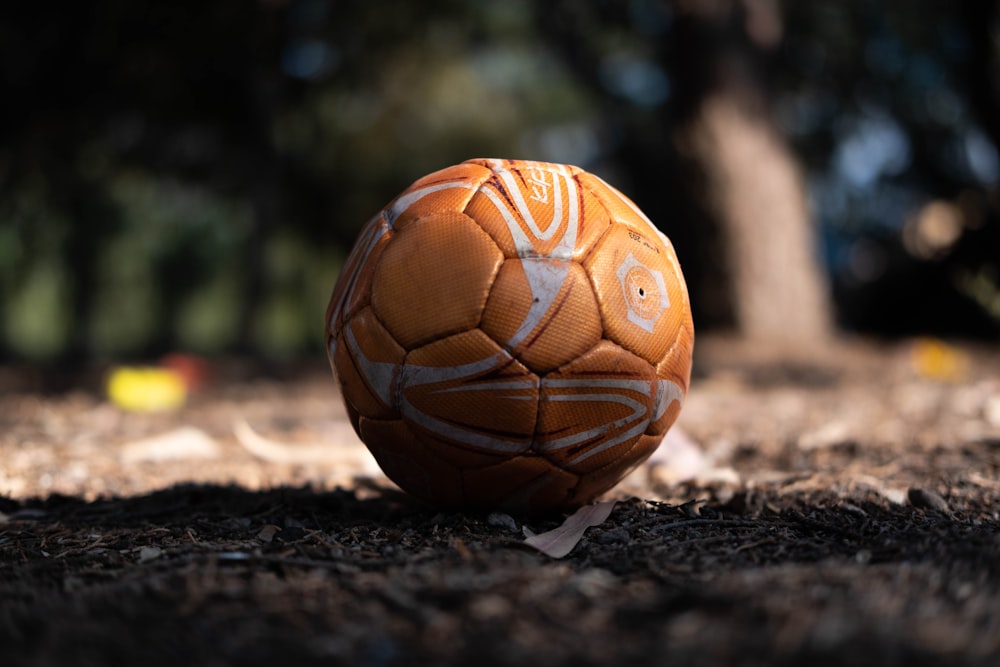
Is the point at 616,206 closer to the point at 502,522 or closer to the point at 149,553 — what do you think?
the point at 502,522

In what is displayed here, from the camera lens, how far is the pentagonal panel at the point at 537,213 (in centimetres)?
243

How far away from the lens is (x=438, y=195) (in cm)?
260

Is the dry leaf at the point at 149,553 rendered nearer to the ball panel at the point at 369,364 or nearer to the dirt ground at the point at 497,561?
the dirt ground at the point at 497,561

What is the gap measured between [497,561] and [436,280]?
783 mm

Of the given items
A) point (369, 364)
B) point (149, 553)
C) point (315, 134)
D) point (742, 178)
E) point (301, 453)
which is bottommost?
point (149, 553)

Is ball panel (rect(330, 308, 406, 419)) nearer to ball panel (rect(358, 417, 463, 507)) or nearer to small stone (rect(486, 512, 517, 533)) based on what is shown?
ball panel (rect(358, 417, 463, 507))

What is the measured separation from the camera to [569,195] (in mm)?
2584

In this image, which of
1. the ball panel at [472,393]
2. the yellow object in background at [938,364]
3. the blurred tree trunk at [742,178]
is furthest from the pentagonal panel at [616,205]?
the blurred tree trunk at [742,178]

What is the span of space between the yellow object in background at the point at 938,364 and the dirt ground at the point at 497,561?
2335 millimetres

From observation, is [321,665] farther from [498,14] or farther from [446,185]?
[498,14]

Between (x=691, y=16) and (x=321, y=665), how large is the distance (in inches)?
321

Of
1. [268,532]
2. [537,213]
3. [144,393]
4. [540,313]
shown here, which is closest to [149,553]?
[268,532]

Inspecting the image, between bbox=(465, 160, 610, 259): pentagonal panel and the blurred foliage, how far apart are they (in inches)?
237

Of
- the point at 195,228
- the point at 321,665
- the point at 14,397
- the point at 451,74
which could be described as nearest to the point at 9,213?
the point at 195,228
